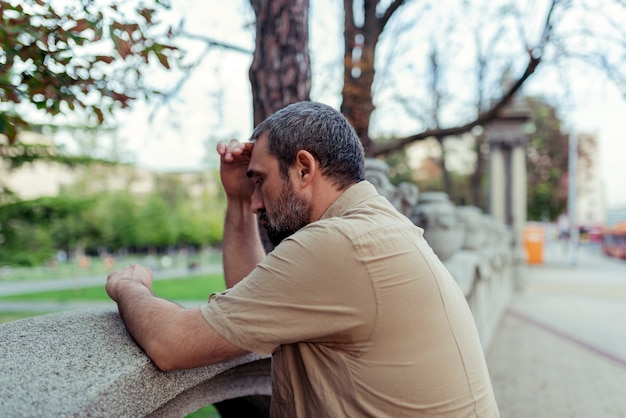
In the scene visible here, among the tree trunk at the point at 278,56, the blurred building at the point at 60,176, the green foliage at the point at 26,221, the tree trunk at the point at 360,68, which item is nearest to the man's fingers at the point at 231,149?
the tree trunk at the point at 278,56

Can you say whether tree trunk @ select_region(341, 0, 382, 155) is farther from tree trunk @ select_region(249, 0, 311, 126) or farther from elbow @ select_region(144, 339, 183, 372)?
elbow @ select_region(144, 339, 183, 372)

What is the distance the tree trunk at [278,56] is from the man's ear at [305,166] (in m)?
2.55

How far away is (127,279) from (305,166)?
0.72 m

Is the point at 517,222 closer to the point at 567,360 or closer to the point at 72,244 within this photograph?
the point at 567,360

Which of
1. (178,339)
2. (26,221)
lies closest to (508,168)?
(26,221)

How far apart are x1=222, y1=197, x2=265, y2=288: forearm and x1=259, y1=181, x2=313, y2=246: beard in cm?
64

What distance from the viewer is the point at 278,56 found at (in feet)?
14.0

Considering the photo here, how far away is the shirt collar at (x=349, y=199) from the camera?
1.74 m

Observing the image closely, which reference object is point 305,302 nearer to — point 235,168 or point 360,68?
point 235,168

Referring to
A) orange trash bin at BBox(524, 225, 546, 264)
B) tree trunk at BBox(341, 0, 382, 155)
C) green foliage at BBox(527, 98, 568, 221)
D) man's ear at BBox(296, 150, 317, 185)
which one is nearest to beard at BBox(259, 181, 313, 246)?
man's ear at BBox(296, 150, 317, 185)

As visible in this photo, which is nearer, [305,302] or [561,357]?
[305,302]

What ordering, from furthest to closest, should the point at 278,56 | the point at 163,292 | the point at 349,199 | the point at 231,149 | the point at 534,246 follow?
the point at 534,246 < the point at 163,292 < the point at 278,56 < the point at 231,149 < the point at 349,199

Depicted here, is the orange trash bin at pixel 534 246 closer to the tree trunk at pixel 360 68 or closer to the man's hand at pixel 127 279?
the tree trunk at pixel 360 68

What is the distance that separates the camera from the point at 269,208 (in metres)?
1.84
